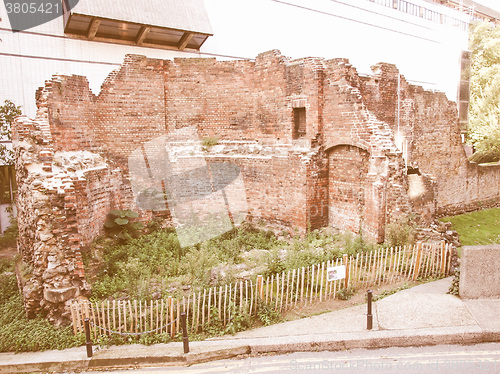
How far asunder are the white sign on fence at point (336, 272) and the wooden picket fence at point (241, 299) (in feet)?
0.40

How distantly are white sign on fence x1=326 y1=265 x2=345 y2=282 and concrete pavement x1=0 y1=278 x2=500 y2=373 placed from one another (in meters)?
0.72

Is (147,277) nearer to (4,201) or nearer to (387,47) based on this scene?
(4,201)

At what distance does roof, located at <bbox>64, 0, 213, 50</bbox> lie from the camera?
16.2 m

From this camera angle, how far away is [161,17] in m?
17.8

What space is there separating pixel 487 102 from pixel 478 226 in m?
9.58

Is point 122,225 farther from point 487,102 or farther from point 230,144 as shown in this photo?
point 487,102

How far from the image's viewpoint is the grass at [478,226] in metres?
13.7

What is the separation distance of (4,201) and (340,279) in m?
15.4

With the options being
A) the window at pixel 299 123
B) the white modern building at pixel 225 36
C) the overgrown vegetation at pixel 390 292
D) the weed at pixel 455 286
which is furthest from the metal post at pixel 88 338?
the white modern building at pixel 225 36

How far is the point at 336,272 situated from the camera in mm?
8047

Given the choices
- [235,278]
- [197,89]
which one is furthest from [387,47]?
[235,278]

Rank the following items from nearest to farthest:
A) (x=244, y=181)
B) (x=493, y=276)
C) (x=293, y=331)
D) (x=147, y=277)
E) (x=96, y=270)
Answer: (x=293, y=331) → (x=493, y=276) → (x=147, y=277) → (x=96, y=270) → (x=244, y=181)

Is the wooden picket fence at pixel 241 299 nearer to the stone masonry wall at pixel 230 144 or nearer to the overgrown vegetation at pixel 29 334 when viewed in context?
the overgrown vegetation at pixel 29 334

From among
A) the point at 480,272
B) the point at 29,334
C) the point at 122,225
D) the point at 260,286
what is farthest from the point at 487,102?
the point at 29,334
